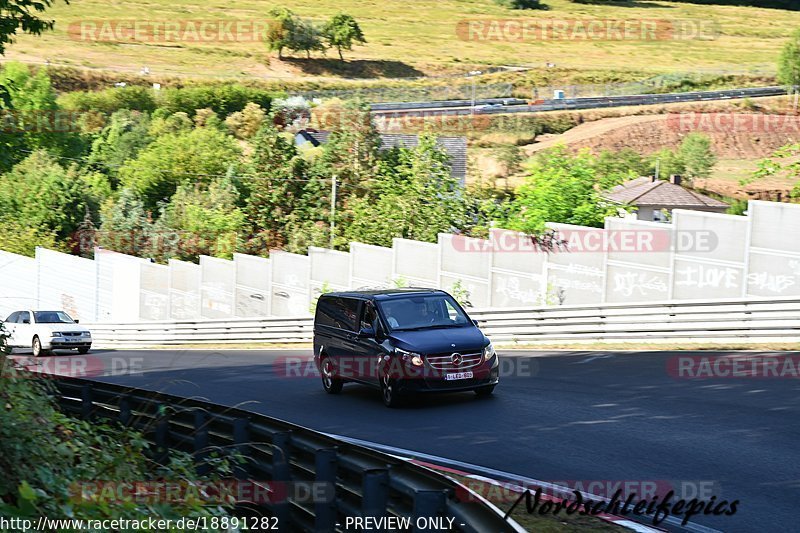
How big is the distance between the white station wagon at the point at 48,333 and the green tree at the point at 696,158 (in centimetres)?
6730

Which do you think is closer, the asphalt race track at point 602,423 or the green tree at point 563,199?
the asphalt race track at point 602,423

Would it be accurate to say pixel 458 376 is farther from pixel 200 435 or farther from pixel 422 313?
pixel 200 435

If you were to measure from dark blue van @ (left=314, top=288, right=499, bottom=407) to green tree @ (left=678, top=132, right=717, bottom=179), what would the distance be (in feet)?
259

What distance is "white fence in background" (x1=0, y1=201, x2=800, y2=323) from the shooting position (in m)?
22.4

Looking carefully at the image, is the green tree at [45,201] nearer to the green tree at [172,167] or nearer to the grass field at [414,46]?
the green tree at [172,167]

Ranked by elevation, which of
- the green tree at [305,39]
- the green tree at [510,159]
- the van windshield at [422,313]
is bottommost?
the van windshield at [422,313]

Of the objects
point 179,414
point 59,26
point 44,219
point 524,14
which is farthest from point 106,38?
point 179,414

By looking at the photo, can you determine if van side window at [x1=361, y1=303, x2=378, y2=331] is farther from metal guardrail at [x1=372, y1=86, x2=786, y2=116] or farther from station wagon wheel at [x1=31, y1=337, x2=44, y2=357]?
metal guardrail at [x1=372, y1=86, x2=786, y2=116]

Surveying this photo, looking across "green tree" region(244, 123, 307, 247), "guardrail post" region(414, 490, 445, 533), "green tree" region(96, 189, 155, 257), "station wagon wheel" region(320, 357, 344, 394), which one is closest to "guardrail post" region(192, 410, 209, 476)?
"guardrail post" region(414, 490, 445, 533)

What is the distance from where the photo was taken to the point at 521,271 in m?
28.3

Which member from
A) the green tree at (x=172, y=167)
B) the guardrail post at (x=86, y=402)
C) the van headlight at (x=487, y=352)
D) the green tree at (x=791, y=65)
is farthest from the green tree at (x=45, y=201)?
the green tree at (x=791, y=65)

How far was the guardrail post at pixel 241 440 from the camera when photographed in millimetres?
9234

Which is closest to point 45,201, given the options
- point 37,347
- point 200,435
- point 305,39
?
point 37,347

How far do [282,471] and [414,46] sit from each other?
15207 centimetres
